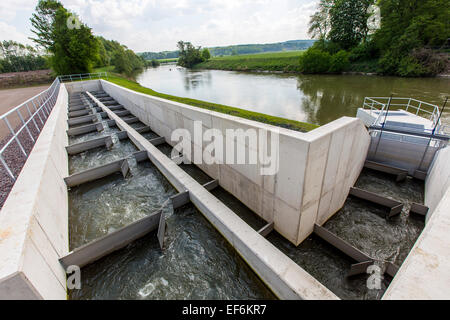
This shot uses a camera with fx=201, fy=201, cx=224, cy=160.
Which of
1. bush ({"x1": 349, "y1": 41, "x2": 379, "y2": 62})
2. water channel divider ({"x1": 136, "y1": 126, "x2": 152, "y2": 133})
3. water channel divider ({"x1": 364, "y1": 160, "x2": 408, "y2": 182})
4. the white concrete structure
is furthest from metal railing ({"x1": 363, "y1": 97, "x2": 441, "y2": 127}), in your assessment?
bush ({"x1": 349, "y1": 41, "x2": 379, "y2": 62})

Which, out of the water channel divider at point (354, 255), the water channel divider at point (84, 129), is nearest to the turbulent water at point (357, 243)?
the water channel divider at point (354, 255)

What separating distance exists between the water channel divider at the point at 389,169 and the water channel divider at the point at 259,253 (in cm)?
770

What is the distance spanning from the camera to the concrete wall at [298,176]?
4.66 m

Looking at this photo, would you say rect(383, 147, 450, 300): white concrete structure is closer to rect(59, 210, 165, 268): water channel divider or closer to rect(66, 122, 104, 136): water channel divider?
rect(59, 210, 165, 268): water channel divider

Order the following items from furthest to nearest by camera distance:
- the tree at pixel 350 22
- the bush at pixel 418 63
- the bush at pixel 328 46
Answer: the bush at pixel 328 46, the tree at pixel 350 22, the bush at pixel 418 63

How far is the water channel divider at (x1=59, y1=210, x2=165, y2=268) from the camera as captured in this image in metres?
4.53

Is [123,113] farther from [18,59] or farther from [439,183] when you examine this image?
[18,59]

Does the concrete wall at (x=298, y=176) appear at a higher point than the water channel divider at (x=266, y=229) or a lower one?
higher

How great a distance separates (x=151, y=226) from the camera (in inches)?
228

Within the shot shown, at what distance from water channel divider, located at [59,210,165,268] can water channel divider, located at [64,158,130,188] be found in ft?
10.8

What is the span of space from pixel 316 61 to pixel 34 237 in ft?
181

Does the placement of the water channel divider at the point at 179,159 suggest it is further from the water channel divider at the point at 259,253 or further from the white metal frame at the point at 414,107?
the white metal frame at the point at 414,107

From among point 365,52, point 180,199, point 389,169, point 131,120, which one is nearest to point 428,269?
point 180,199
